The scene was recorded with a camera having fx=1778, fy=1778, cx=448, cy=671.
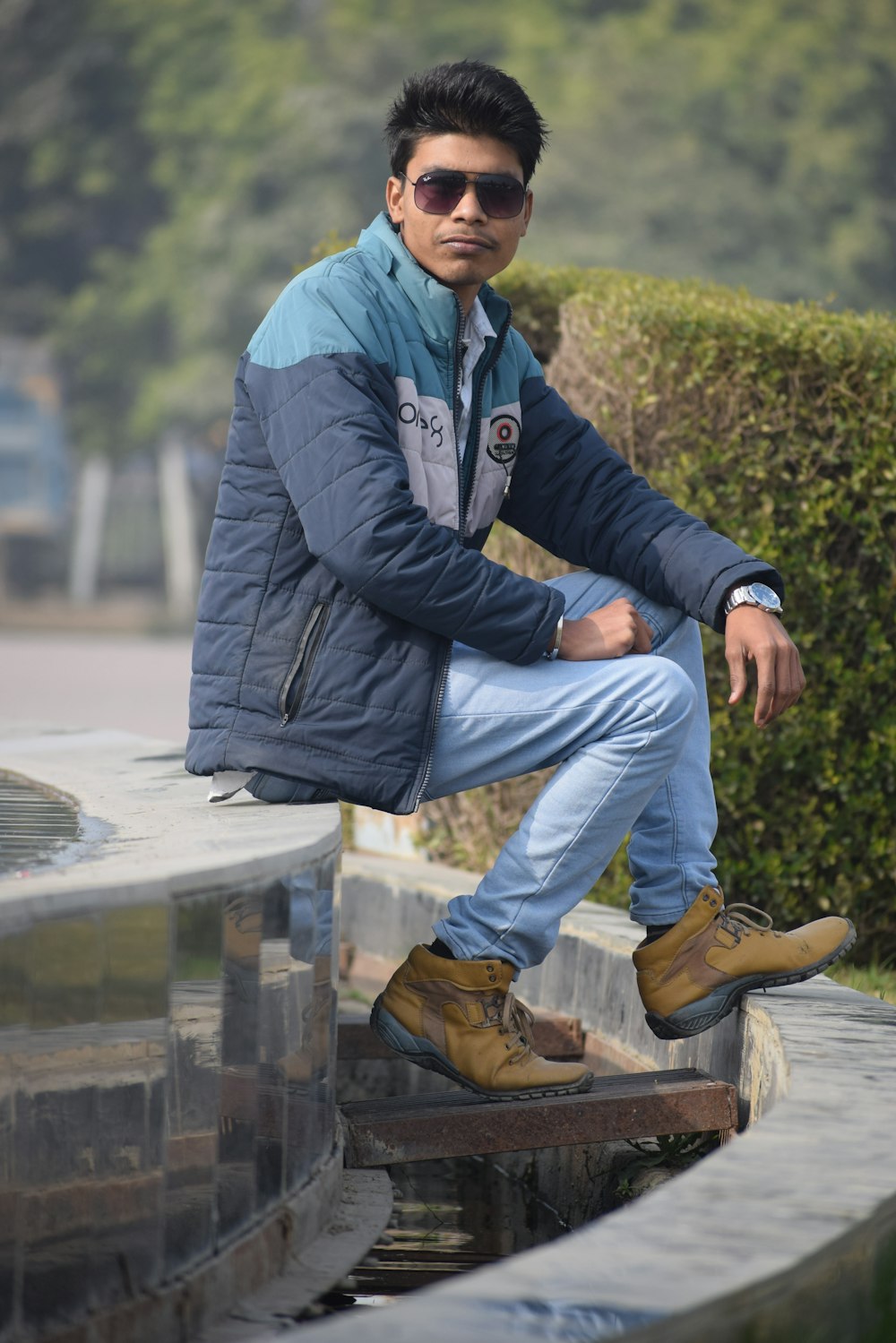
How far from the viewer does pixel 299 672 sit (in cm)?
303

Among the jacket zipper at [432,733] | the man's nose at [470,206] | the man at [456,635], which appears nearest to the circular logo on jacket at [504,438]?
the man at [456,635]

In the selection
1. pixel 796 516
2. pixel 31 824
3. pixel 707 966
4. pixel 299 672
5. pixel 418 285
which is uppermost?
pixel 418 285

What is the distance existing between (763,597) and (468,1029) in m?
0.97

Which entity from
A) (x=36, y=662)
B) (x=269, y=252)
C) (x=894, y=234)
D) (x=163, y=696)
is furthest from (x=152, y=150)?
(x=163, y=696)

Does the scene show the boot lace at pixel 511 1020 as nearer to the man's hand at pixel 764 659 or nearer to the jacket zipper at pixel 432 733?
the jacket zipper at pixel 432 733

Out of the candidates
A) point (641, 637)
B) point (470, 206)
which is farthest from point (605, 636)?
point (470, 206)

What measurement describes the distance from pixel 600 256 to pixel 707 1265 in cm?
3108

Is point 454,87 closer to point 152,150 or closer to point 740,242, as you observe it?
point 740,242

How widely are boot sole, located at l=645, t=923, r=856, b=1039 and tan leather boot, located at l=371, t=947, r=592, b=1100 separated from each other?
8.6 inches

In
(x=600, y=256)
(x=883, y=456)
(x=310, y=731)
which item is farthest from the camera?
(x=600, y=256)

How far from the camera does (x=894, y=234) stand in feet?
110

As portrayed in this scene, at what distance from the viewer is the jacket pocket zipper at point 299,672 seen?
119 inches

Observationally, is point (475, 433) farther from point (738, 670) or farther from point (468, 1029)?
point (468, 1029)

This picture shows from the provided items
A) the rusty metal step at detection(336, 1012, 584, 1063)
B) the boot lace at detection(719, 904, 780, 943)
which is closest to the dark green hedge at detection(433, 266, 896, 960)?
the rusty metal step at detection(336, 1012, 584, 1063)
